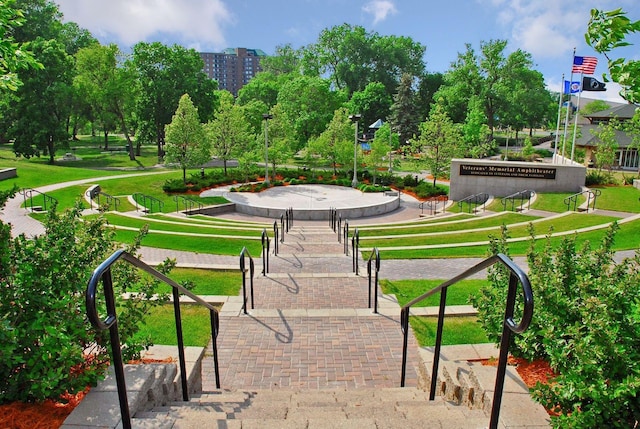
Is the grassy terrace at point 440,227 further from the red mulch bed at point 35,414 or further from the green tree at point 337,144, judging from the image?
the green tree at point 337,144

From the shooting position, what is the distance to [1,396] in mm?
3652

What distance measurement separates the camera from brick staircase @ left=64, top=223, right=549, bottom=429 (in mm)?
3961

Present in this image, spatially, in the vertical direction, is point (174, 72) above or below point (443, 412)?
above

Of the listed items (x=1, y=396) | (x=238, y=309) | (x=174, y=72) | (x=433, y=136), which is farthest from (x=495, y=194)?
(x=174, y=72)

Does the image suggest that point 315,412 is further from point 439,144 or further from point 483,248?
point 439,144

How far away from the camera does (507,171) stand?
29.2 m

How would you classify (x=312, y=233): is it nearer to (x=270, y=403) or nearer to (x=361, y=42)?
(x=270, y=403)

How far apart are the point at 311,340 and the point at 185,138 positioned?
27.8 meters

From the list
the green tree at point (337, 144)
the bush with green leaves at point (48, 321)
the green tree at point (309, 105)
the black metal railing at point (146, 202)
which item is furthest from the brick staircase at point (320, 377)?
the green tree at point (309, 105)

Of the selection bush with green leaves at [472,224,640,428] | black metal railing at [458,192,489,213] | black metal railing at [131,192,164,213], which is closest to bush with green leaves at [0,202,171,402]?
bush with green leaves at [472,224,640,428]

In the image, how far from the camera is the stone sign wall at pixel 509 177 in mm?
28328

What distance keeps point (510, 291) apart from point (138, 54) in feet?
176

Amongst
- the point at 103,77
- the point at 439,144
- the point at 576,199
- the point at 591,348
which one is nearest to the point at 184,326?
the point at 591,348

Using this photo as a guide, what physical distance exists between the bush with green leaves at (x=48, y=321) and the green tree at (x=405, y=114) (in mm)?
58372
